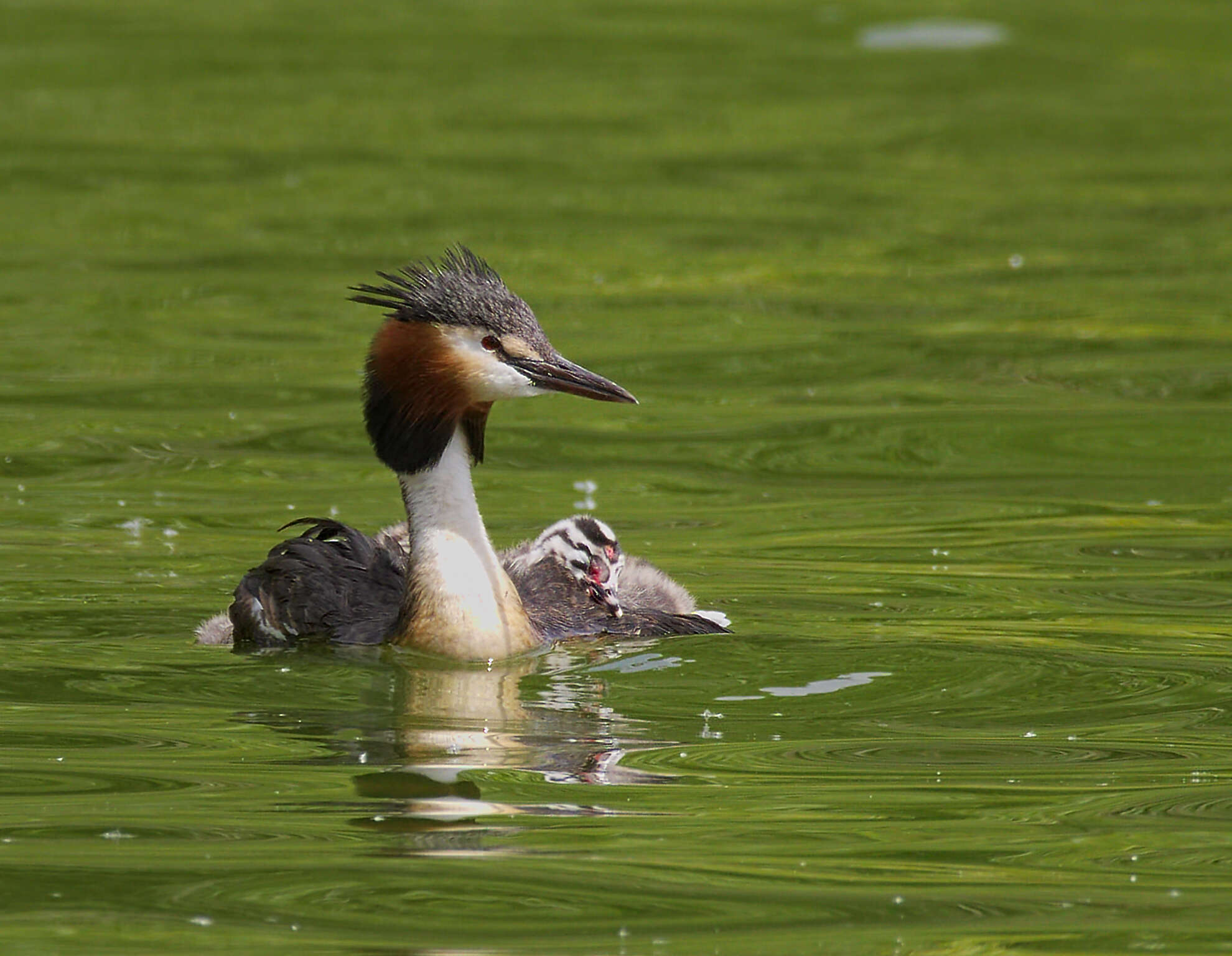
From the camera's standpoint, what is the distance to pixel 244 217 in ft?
59.2

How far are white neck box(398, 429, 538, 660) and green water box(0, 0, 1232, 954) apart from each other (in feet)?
0.48

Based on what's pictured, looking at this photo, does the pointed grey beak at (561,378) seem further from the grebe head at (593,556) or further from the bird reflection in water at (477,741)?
the bird reflection in water at (477,741)

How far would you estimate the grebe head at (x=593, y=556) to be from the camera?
909 centimetres

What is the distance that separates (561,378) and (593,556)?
780 mm

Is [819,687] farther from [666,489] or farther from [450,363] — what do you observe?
[666,489]

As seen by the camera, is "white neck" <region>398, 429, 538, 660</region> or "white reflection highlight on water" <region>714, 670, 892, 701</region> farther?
"white neck" <region>398, 429, 538, 660</region>

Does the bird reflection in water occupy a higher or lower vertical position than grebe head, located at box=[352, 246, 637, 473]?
lower

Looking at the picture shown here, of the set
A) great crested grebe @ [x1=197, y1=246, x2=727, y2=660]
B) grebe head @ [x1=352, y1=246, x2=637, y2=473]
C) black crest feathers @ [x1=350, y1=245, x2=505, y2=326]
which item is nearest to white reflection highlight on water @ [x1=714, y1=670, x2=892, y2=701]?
great crested grebe @ [x1=197, y1=246, x2=727, y2=660]

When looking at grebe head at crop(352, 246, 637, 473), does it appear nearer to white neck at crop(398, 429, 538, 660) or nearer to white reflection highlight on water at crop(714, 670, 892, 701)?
white neck at crop(398, 429, 538, 660)

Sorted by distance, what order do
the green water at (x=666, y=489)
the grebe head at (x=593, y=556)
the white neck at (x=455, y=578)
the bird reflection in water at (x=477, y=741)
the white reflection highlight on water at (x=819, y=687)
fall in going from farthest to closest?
the grebe head at (x=593, y=556), the white neck at (x=455, y=578), the white reflection highlight on water at (x=819, y=687), the bird reflection in water at (x=477, y=741), the green water at (x=666, y=489)

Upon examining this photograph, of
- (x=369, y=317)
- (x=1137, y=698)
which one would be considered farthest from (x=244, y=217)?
(x=1137, y=698)

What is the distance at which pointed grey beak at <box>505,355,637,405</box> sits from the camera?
28.5ft

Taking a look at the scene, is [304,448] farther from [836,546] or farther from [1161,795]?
[1161,795]

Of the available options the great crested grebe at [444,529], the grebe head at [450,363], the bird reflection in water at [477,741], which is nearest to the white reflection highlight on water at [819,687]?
the bird reflection in water at [477,741]
